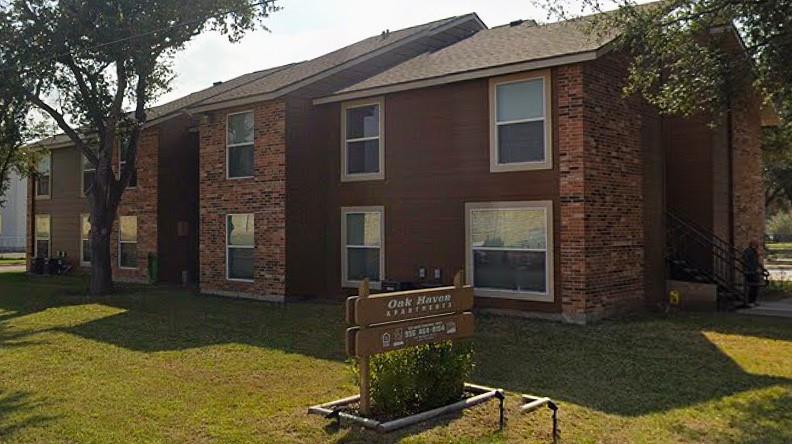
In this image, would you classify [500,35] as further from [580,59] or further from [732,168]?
[732,168]

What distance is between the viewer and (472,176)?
13.1m

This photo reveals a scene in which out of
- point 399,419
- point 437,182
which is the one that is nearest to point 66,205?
point 437,182

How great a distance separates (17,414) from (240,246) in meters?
9.93

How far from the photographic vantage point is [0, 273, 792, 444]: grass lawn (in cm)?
593

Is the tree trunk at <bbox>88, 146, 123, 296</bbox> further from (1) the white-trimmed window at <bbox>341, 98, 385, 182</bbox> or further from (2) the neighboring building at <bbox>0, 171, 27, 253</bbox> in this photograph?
(2) the neighboring building at <bbox>0, 171, 27, 253</bbox>

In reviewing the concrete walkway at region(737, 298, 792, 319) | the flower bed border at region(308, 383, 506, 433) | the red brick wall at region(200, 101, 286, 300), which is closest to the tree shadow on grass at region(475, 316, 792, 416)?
the flower bed border at region(308, 383, 506, 433)

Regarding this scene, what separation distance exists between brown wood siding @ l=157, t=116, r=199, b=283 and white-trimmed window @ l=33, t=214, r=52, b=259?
7.44 metres

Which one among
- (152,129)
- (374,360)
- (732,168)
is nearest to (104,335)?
(374,360)

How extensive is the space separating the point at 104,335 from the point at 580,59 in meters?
9.09

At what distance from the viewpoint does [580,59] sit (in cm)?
1138

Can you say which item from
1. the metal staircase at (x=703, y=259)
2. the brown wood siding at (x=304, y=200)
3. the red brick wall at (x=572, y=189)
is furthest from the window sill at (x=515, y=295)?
the brown wood siding at (x=304, y=200)

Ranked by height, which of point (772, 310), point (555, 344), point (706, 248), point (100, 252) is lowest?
point (555, 344)

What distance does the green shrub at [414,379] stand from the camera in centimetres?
623

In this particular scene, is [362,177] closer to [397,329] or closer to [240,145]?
[240,145]
